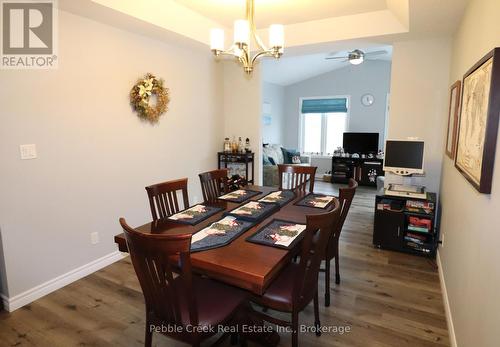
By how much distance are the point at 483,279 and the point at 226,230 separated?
1320 mm

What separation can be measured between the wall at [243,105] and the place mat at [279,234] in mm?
2726

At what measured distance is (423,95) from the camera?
3.45 m

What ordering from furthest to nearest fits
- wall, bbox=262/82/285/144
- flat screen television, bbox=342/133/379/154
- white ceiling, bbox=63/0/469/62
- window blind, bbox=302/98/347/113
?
window blind, bbox=302/98/347/113, wall, bbox=262/82/285/144, flat screen television, bbox=342/133/379/154, white ceiling, bbox=63/0/469/62

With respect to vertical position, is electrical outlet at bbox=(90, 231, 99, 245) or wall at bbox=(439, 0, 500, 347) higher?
wall at bbox=(439, 0, 500, 347)

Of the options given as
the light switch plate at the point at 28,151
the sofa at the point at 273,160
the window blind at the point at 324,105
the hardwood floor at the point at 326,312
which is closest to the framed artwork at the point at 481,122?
the hardwood floor at the point at 326,312

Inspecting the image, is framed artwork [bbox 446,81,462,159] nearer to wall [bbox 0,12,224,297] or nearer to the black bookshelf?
the black bookshelf

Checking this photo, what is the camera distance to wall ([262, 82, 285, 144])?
744 cm

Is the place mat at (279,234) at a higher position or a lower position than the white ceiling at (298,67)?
lower

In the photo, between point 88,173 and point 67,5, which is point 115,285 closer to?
point 88,173

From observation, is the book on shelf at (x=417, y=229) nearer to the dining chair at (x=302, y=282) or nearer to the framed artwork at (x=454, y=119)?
the framed artwork at (x=454, y=119)

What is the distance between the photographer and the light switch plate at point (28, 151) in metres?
2.33

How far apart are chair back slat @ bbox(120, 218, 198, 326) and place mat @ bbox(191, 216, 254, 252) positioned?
251 mm

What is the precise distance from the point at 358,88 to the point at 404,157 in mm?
4595

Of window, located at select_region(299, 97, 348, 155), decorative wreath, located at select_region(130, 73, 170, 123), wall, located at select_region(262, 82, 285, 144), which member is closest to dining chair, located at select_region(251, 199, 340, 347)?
decorative wreath, located at select_region(130, 73, 170, 123)
